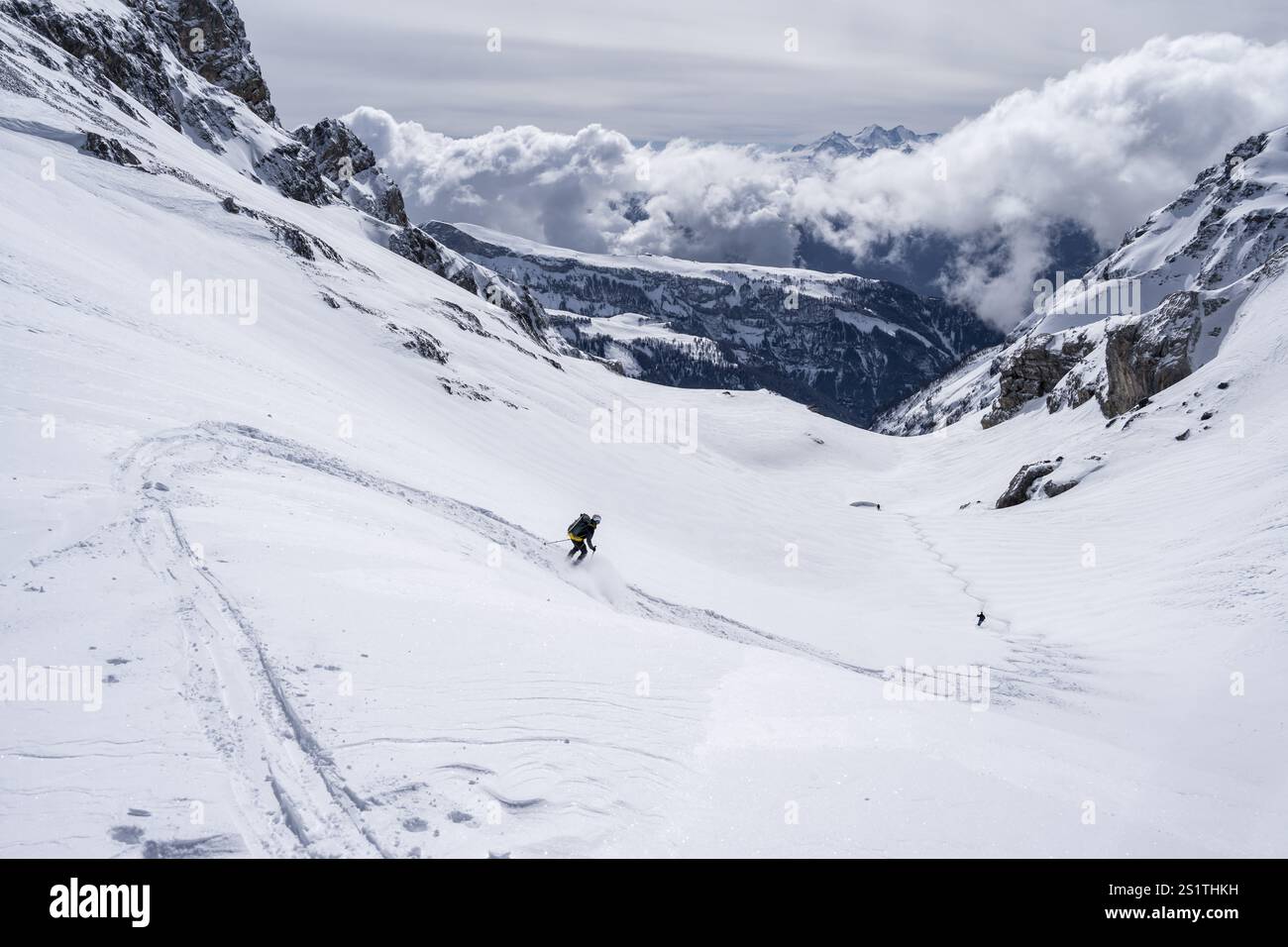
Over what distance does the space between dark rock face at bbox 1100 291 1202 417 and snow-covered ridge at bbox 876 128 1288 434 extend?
85mm

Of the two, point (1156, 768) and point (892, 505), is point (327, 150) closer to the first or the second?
point (892, 505)

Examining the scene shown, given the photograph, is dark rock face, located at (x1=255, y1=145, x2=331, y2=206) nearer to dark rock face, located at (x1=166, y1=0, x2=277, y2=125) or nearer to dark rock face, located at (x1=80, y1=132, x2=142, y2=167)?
dark rock face, located at (x1=80, y1=132, x2=142, y2=167)

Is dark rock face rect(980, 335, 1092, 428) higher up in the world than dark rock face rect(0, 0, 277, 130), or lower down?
lower down

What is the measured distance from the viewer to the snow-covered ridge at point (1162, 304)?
2126 inches

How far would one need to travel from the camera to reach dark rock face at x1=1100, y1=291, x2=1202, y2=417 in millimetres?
53406

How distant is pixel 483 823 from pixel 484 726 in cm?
168

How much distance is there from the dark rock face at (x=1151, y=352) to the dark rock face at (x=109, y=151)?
217 ft

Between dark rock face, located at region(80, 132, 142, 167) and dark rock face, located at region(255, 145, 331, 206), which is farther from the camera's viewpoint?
dark rock face, located at region(255, 145, 331, 206)

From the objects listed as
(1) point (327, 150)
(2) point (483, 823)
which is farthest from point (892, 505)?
(1) point (327, 150)

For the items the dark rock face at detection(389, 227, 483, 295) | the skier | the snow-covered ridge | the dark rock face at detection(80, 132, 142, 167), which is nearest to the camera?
the skier

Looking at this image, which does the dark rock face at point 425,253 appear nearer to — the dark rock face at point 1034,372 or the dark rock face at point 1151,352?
A: the dark rock face at point 1151,352

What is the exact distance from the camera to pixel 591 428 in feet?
132


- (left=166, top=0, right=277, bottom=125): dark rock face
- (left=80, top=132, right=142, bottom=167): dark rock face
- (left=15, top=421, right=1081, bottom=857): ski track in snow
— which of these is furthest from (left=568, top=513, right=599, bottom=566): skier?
(left=166, top=0, right=277, bottom=125): dark rock face

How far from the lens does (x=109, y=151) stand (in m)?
41.0
